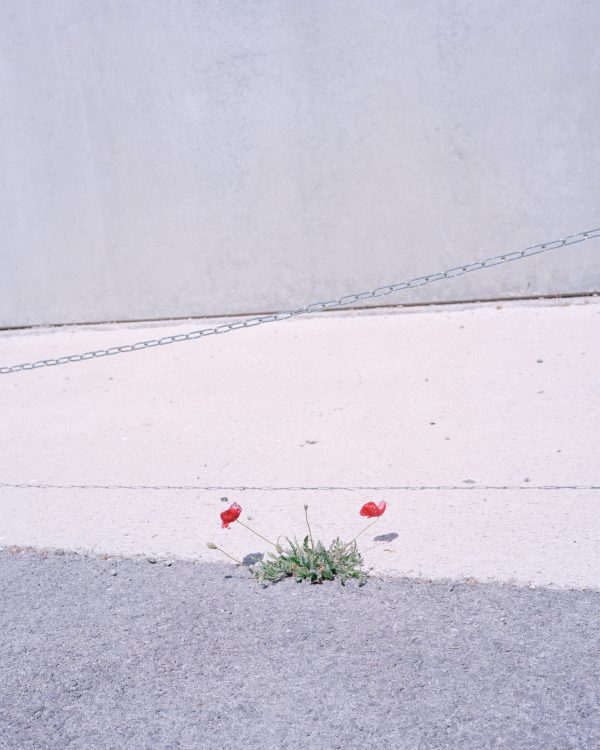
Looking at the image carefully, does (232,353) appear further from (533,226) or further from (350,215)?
(533,226)

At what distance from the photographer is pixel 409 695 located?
8.66ft

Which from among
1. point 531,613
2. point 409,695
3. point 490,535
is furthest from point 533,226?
point 409,695

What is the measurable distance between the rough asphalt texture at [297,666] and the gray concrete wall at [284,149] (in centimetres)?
477

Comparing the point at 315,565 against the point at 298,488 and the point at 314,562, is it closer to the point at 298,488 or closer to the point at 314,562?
the point at 314,562

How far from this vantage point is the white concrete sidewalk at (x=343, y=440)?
3.76 meters

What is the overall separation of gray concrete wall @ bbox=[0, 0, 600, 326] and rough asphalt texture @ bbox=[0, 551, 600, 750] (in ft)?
15.7

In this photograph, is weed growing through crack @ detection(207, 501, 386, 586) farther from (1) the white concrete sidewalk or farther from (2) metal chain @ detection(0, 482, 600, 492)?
(2) metal chain @ detection(0, 482, 600, 492)

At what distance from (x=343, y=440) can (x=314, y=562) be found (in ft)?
5.01

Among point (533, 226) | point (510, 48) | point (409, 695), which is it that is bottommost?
point (409, 695)

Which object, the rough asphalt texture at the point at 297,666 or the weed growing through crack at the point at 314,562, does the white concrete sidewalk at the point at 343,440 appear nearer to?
the weed growing through crack at the point at 314,562

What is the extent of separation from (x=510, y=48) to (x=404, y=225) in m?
1.62

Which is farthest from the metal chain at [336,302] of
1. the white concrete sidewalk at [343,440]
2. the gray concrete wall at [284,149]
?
the gray concrete wall at [284,149]

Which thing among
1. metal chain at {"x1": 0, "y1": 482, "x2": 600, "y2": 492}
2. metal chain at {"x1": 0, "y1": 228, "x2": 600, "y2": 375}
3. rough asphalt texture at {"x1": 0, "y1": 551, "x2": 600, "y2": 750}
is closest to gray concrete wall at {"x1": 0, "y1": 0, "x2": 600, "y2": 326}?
metal chain at {"x1": 0, "y1": 228, "x2": 600, "y2": 375}

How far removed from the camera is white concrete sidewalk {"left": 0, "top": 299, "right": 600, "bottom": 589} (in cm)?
376
